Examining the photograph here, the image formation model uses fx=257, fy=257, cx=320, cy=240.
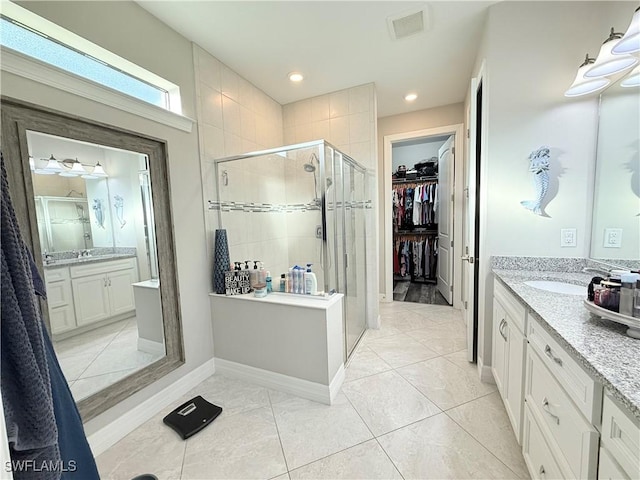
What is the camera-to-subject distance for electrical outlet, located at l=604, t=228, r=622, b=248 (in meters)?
1.49

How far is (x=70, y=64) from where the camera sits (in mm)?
1465

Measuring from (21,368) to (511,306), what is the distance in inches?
77.4

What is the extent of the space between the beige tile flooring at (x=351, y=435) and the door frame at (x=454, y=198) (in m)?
1.64

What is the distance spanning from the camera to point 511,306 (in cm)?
148

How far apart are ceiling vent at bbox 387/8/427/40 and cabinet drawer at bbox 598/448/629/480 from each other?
8.18 feet

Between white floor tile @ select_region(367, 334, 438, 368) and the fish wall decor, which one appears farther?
white floor tile @ select_region(367, 334, 438, 368)

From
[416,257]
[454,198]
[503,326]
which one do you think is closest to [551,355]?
[503,326]

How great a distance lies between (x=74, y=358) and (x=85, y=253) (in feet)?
1.97

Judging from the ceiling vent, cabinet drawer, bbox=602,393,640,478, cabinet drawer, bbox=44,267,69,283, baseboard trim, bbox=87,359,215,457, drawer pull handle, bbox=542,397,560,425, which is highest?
the ceiling vent

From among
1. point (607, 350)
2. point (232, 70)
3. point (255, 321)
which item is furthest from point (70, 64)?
point (607, 350)

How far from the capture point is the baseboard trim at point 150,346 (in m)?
1.79

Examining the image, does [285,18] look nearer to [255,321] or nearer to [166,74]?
[166,74]

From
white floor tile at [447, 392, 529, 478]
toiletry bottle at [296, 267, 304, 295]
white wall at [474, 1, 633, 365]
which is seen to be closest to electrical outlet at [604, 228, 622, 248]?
white wall at [474, 1, 633, 365]

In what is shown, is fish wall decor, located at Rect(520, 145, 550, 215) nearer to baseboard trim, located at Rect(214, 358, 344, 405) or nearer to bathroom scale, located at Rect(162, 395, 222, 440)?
baseboard trim, located at Rect(214, 358, 344, 405)
